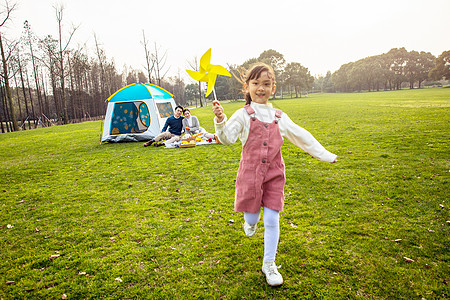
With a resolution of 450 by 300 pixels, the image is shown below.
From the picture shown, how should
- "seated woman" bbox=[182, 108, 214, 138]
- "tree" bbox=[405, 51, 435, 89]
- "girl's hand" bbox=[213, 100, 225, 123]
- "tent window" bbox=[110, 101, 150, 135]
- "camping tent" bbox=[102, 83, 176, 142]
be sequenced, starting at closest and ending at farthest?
1. "girl's hand" bbox=[213, 100, 225, 123]
2. "seated woman" bbox=[182, 108, 214, 138]
3. "camping tent" bbox=[102, 83, 176, 142]
4. "tent window" bbox=[110, 101, 150, 135]
5. "tree" bbox=[405, 51, 435, 89]

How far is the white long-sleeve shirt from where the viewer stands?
2.49 m

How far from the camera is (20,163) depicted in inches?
341

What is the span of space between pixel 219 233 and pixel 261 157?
64.4 inches

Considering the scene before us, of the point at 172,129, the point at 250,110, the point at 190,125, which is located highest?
the point at 250,110

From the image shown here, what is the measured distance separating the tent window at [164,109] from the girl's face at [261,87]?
1018 cm

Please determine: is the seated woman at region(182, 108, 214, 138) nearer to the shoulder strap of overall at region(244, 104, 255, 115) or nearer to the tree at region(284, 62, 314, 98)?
the shoulder strap of overall at region(244, 104, 255, 115)

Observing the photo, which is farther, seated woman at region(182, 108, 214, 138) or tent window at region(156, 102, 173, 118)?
tent window at region(156, 102, 173, 118)

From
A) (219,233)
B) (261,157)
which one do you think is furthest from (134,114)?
(261,157)

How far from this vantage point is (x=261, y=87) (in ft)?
8.24

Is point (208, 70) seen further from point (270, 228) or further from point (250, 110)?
point (270, 228)

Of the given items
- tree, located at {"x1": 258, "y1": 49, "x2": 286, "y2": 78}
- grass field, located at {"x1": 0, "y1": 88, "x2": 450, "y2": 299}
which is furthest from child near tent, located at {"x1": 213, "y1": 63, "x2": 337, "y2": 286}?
tree, located at {"x1": 258, "y1": 49, "x2": 286, "y2": 78}

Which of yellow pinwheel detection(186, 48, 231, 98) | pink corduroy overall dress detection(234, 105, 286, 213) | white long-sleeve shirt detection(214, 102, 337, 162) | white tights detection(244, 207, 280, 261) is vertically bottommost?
white tights detection(244, 207, 280, 261)

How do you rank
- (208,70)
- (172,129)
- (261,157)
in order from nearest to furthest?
(261,157) < (208,70) < (172,129)

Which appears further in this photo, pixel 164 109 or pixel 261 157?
pixel 164 109
